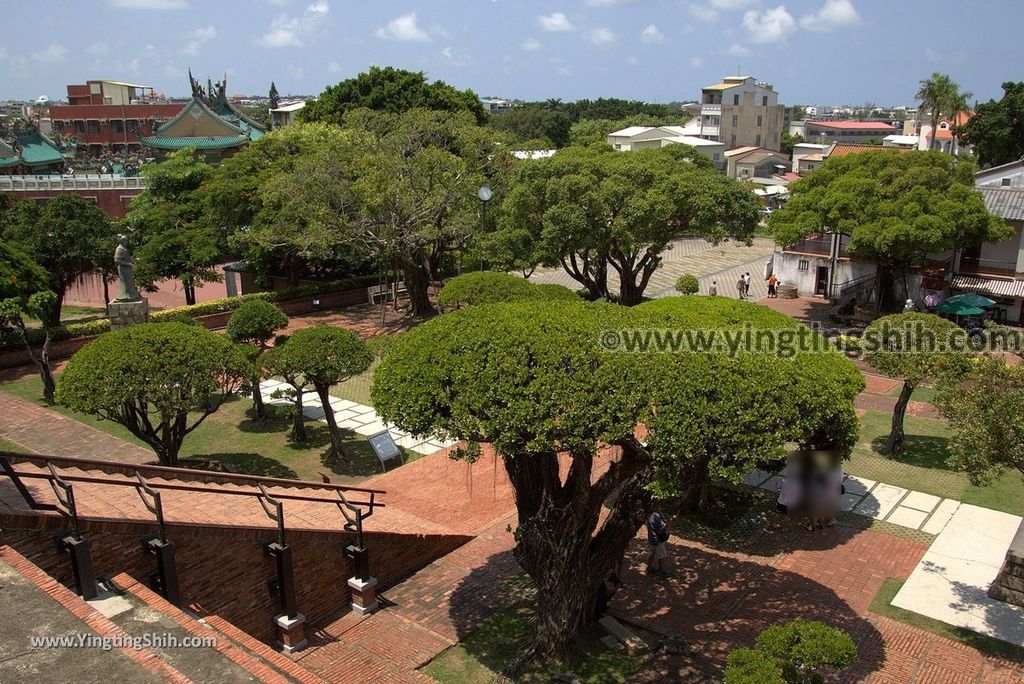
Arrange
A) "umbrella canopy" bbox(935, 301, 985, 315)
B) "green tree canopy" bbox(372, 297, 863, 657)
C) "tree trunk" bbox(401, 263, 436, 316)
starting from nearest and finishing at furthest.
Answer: "green tree canopy" bbox(372, 297, 863, 657), "umbrella canopy" bbox(935, 301, 985, 315), "tree trunk" bbox(401, 263, 436, 316)

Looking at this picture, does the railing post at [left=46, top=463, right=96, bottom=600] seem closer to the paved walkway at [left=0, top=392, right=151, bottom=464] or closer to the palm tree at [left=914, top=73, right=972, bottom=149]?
the paved walkway at [left=0, top=392, right=151, bottom=464]

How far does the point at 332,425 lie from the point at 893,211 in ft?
57.7

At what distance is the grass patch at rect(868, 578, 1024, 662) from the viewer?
30.8ft

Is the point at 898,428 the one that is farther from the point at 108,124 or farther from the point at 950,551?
the point at 108,124

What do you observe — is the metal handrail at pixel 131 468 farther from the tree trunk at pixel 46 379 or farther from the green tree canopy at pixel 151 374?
the tree trunk at pixel 46 379

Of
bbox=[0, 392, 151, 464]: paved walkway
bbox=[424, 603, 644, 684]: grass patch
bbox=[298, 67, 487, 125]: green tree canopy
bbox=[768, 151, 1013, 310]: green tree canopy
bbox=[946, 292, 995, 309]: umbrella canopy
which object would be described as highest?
bbox=[298, 67, 487, 125]: green tree canopy

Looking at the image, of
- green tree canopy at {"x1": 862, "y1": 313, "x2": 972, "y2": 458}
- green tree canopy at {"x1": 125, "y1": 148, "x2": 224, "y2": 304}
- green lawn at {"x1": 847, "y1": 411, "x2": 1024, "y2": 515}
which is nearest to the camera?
green lawn at {"x1": 847, "y1": 411, "x2": 1024, "y2": 515}

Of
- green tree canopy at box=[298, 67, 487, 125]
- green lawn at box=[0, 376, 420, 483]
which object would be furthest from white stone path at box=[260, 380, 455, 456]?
green tree canopy at box=[298, 67, 487, 125]

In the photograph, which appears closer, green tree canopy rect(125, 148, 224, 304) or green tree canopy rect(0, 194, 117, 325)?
green tree canopy rect(0, 194, 117, 325)

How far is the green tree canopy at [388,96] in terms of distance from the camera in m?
42.0

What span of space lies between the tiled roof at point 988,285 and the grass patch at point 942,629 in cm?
1848

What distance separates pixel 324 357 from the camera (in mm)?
14461

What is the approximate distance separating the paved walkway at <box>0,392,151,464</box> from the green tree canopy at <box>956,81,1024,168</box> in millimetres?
45992

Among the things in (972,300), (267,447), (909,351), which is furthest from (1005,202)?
(267,447)
